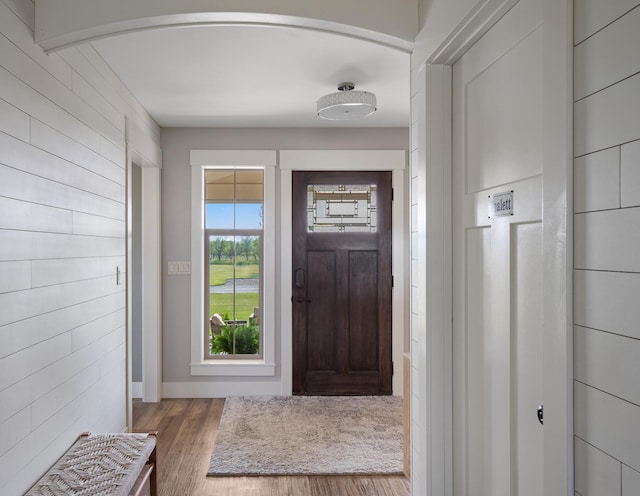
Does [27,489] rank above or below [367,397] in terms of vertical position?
above

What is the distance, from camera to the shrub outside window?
420 cm

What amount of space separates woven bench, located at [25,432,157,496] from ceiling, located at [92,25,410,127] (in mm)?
1864

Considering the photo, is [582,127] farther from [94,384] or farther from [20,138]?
[94,384]

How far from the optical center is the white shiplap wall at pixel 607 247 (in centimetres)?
77

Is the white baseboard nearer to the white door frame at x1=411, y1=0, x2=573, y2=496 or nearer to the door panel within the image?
the white door frame at x1=411, y1=0, x2=573, y2=496

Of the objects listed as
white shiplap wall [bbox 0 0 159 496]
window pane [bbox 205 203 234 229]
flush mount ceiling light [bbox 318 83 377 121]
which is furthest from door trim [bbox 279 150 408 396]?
white shiplap wall [bbox 0 0 159 496]

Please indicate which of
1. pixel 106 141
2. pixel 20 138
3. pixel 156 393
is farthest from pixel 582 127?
pixel 156 393

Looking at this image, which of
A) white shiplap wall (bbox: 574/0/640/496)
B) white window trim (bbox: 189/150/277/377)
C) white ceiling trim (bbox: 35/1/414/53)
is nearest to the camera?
white shiplap wall (bbox: 574/0/640/496)

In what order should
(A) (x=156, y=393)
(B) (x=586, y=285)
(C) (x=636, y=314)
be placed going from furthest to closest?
(A) (x=156, y=393)
(B) (x=586, y=285)
(C) (x=636, y=314)

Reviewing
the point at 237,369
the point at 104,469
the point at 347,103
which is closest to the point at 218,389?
the point at 237,369

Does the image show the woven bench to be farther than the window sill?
No

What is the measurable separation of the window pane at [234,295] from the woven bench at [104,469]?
1.90m

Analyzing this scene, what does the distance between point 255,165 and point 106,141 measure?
157cm

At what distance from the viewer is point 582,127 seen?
34.7 inches
